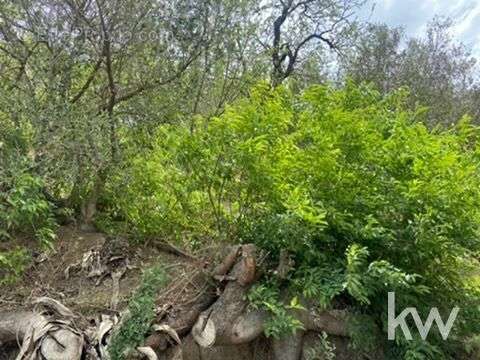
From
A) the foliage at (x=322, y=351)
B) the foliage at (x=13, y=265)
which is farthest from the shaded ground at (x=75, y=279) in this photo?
the foliage at (x=322, y=351)

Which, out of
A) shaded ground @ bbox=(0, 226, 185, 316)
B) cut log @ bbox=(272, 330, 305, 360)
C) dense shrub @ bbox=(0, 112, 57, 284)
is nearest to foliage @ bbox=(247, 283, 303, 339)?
cut log @ bbox=(272, 330, 305, 360)

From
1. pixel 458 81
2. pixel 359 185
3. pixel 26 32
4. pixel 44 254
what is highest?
pixel 458 81

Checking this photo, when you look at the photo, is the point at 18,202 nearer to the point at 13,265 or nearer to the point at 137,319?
the point at 13,265

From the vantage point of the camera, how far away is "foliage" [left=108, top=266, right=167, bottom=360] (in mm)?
3469

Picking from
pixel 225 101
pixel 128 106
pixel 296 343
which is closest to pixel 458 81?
pixel 225 101

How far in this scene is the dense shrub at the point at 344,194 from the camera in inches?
140

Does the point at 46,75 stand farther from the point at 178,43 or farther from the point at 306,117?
the point at 306,117

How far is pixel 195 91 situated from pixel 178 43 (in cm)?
55

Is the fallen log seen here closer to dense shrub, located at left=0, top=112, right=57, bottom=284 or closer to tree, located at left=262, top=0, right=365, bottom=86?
dense shrub, located at left=0, top=112, right=57, bottom=284

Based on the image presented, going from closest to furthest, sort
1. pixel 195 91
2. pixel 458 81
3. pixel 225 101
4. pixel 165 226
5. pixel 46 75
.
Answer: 1. pixel 165 226
2. pixel 46 75
3. pixel 195 91
4. pixel 225 101
5. pixel 458 81

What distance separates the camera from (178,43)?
18.8ft
